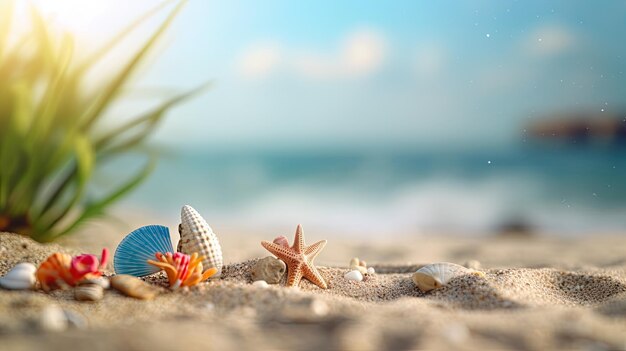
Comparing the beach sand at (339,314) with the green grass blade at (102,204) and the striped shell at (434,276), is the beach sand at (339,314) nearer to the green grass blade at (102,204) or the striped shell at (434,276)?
the striped shell at (434,276)

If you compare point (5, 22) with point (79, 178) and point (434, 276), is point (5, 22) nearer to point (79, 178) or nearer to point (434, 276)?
point (79, 178)

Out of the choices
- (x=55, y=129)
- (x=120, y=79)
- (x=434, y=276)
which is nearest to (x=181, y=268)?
(x=434, y=276)

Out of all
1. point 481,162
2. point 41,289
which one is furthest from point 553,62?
point 41,289

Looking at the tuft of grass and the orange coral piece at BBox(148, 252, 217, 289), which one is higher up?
the tuft of grass

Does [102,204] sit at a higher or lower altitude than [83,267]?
higher

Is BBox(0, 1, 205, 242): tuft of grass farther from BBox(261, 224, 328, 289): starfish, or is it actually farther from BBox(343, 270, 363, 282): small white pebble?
BBox(343, 270, 363, 282): small white pebble

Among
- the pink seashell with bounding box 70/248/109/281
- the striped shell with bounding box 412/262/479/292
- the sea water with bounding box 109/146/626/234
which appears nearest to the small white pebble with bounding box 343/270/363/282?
the striped shell with bounding box 412/262/479/292

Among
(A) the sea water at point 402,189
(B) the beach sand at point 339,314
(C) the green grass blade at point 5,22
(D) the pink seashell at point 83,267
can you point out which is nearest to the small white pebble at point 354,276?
(B) the beach sand at point 339,314
